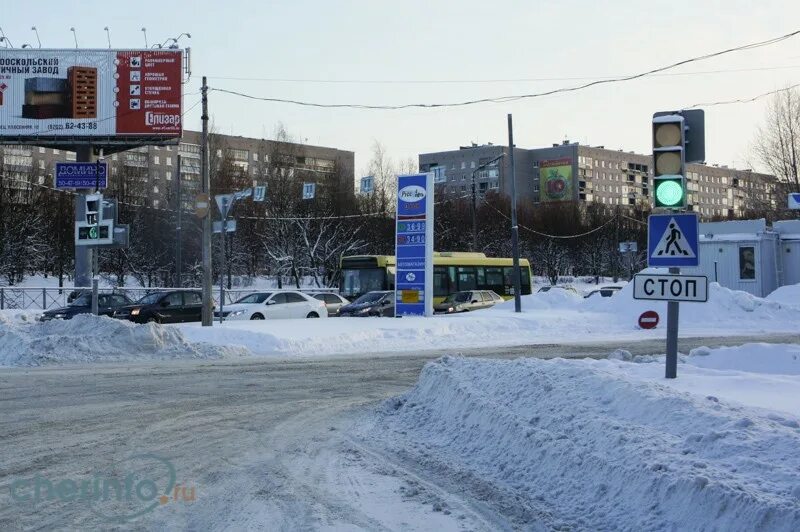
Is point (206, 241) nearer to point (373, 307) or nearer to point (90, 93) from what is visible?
point (373, 307)

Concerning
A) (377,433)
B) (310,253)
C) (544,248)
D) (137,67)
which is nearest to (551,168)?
(544,248)

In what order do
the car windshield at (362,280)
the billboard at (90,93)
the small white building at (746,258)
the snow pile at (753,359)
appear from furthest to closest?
1. the small white building at (746,258)
2. the billboard at (90,93)
3. the car windshield at (362,280)
4. the snow pile at (753,359)

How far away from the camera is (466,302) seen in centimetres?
3397

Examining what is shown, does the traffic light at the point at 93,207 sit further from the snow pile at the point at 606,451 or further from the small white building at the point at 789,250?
the small white building at the point at 789,250

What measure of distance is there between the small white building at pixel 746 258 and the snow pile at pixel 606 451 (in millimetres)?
31215

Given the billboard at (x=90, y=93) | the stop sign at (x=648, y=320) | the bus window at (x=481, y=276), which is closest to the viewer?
the stop sign at (x=648, y=320)

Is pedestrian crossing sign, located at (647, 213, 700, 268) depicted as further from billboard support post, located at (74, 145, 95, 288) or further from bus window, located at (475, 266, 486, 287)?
billboard support post, located at (74, 145, 95, 288)

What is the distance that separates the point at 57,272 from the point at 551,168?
8522cm

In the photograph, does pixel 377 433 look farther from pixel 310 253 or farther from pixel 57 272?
pixel 57 272

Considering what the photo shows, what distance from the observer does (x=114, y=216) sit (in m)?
20.4

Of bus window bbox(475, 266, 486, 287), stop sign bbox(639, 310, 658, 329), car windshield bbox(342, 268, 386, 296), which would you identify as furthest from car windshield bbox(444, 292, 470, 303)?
stop sign bbox(639, 310, 658, 329)

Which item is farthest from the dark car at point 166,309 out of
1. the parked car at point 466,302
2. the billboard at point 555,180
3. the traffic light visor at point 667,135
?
the billboard at point 555,180

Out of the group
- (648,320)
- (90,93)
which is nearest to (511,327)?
(648,320)

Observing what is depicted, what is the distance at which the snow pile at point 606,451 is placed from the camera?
507 centimetres
